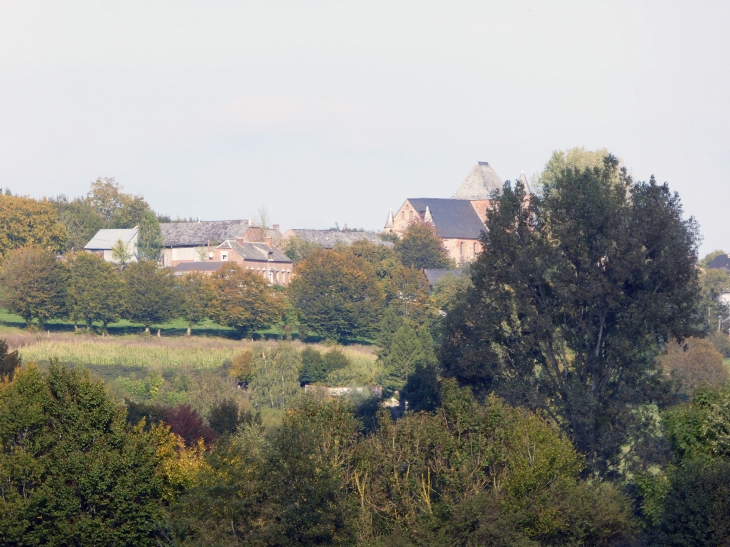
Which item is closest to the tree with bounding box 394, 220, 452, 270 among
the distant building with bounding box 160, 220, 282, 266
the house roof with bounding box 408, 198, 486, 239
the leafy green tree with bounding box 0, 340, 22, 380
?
the distant building with bounding box 160, 220, 282, 266

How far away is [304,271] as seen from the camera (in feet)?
326

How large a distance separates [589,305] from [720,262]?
358 ft

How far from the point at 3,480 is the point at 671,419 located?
18.1 m

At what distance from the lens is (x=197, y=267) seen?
110875 mm

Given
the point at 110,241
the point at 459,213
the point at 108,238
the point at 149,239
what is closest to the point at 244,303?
the point at 149,239

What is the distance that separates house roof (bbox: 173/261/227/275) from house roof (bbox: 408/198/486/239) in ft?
133

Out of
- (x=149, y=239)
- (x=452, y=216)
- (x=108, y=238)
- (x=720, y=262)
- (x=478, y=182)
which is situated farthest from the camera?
(x=478, y=182)

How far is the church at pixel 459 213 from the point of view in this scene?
144 meters

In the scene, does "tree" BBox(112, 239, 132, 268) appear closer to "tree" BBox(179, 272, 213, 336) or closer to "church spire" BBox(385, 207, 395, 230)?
"tree" BBox(179, 272, 213, 336)

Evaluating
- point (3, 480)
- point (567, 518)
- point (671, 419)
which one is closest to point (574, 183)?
point (671, 419)

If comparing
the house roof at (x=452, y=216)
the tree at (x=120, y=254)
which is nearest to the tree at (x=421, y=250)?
the house roof at (x=452, y=216)

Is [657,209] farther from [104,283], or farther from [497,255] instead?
[104,283]

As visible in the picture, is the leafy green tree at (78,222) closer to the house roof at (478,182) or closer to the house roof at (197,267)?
the house roof at (197,267)

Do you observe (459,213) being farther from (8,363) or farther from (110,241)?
(8,363)
